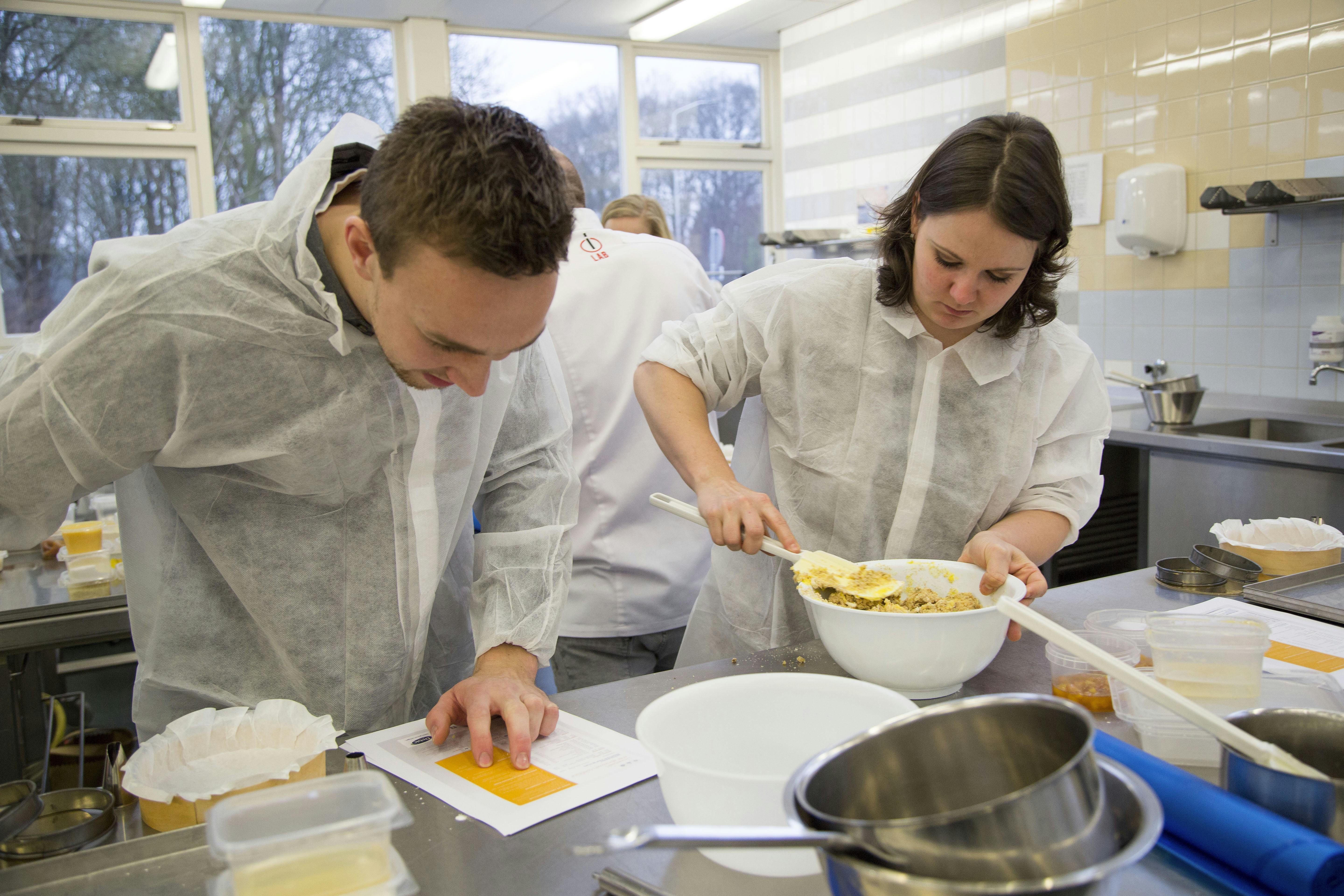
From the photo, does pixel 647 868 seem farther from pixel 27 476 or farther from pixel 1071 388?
pixel 1071 388

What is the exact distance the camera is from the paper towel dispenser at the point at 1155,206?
341 centimetres

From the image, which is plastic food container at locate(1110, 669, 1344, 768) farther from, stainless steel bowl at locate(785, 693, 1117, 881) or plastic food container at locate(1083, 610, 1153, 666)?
stainless steel bowl at locate(785, 693, 1117, 881)

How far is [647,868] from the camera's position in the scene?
2.73 feet

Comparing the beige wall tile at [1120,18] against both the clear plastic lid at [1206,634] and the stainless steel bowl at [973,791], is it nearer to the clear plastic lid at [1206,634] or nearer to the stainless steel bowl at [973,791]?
the clear plastic lid at [1206,634]

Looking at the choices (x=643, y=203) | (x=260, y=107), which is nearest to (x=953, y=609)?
(x=643, y=203)

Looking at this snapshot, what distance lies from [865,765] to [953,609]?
1.72 ft

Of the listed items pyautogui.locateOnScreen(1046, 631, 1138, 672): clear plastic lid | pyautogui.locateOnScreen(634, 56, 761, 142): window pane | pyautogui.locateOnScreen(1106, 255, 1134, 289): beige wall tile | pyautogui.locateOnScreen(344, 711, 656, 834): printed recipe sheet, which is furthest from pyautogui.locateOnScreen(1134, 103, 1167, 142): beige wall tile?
pyautogui.locateOnScreen(344, 711, 656, 834): printed recipe sheet

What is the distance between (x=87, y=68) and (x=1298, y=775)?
18.1 ft

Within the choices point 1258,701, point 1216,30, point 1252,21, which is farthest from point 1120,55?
point 1258,701

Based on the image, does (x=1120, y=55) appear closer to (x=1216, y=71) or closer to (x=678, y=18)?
(x=1216, y=71)

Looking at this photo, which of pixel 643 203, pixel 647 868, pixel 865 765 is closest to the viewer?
pixel 865 765

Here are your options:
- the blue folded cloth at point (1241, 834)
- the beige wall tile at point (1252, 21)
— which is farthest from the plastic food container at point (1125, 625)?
the beige wall tile at point (1252, 21)

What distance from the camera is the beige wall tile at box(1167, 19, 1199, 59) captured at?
3.32 meters

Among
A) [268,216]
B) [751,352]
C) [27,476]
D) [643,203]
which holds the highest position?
[643,203]
